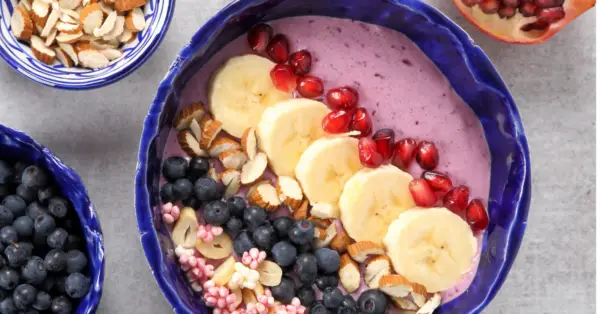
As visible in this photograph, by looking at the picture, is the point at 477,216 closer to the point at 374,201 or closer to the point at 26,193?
the point at 374,201

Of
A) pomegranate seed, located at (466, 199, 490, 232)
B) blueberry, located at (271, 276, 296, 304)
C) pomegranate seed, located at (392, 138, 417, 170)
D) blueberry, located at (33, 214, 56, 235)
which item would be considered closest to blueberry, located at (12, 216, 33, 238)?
blueberry, located at (33, 214, 56, 235)

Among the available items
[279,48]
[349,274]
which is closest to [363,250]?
[349,274]

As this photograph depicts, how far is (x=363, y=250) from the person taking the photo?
Answer: 4.21 feet

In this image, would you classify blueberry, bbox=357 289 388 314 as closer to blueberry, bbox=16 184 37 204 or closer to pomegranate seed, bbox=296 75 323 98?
pomegranate seed, bbox=296 75 323 98

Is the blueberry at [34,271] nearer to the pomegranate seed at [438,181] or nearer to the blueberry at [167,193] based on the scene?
the blueberry at [167,193]

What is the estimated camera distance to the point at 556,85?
1441 mm

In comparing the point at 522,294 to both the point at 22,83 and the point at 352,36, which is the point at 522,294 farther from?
the point at 22,83

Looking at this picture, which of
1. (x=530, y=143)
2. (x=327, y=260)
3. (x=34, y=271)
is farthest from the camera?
(x=530, y=143)

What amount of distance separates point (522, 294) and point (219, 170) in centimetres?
65

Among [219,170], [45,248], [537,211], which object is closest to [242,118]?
[219,170]

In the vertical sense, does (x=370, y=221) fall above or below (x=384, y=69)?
below

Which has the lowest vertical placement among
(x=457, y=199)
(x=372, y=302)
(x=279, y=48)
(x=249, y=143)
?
(x=372, y=302)

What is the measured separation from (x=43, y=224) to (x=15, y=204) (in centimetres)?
7

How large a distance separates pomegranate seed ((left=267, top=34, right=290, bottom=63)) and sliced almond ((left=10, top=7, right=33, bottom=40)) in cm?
43
